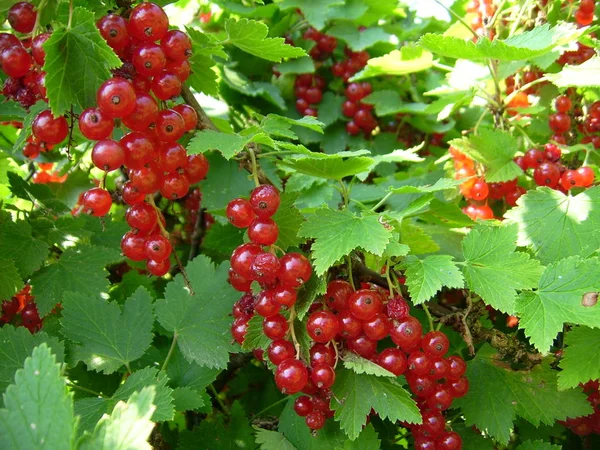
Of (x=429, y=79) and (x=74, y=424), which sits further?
(x=429, y=79)

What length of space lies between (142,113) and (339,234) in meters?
0.37

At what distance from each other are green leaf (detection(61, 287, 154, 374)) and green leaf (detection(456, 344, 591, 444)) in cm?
65

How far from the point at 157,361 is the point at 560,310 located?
2.61 feet

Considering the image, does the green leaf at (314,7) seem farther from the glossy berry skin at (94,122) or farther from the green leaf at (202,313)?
the glossy berry skin at (94,122)

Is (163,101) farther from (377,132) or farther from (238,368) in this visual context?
(377,132)

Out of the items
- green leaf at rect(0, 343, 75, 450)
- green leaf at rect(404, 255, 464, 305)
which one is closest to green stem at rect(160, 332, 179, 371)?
green leaf at rect(0, 343, 75, 450)

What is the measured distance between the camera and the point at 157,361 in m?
1.16

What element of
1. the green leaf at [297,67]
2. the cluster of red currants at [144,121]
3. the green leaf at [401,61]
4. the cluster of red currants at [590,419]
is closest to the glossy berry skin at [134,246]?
the cluster of red currants at [144,121]

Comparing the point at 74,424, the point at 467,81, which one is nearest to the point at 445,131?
the point at 467,81

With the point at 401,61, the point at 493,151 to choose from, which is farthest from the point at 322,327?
the point at 401,61

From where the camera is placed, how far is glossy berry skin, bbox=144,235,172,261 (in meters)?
0.94

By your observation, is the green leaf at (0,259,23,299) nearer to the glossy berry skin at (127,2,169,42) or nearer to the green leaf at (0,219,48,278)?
the green leaf at (0,219,48,278)

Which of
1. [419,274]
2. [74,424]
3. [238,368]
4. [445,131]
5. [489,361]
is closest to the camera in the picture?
[74,424]

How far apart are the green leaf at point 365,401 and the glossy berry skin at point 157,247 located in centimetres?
37
